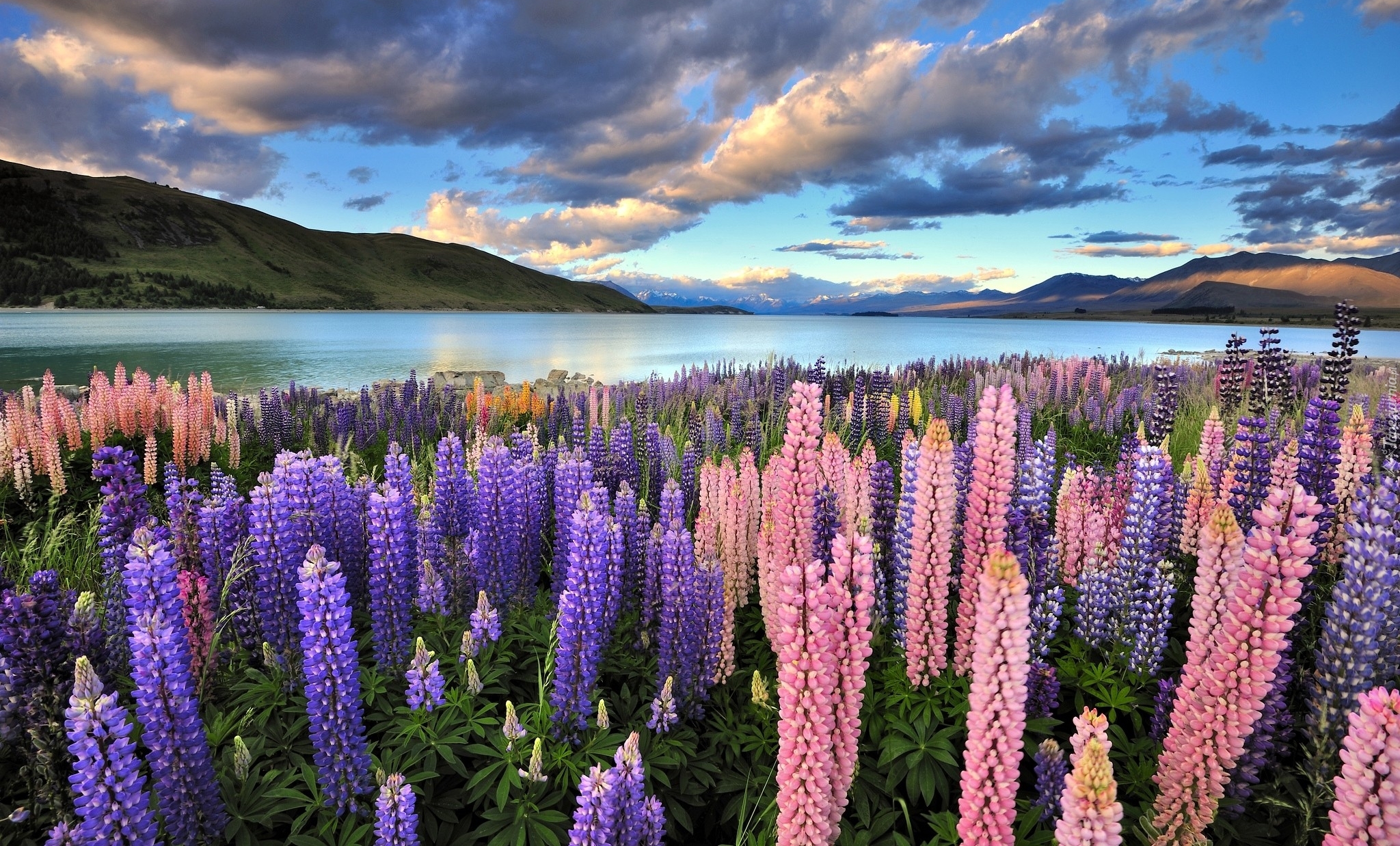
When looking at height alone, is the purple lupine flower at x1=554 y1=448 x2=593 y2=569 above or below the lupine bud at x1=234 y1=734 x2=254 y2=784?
above

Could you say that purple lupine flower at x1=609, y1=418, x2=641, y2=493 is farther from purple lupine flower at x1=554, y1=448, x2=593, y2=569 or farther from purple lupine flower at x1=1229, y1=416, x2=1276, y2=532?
purple lupine flower at x1=1229, y1=416, x2=1276, y2=532

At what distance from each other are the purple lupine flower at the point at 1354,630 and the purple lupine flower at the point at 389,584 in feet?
14.7

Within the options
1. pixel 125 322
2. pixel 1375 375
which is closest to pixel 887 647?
pixel 1375 375

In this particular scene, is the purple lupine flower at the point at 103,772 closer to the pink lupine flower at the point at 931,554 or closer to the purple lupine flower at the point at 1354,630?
the pink lupine flower at the point at 931,554

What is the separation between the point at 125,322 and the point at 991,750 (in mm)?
153461

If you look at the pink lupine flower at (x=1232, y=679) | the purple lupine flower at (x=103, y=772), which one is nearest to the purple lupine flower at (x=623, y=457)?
the purple lupine flower at (x=103, y=772)

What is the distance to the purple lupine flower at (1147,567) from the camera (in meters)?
3.41

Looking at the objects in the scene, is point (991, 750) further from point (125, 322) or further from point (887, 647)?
point (125, 322)

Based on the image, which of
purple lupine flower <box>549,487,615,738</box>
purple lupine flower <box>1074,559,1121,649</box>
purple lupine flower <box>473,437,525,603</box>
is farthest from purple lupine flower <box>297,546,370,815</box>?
purple lupine flower <box>1074,559,1121,649</box>

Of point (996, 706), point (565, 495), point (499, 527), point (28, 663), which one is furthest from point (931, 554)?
point (28, 663)

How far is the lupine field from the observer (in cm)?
224

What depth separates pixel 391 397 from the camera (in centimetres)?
1353

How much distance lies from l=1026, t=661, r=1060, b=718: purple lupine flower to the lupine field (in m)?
0.02

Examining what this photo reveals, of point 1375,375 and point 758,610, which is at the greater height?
point 1375,375
